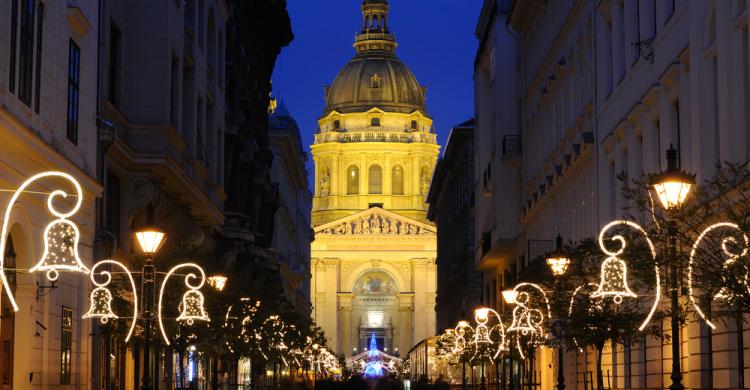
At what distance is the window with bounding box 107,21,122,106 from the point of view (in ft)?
134

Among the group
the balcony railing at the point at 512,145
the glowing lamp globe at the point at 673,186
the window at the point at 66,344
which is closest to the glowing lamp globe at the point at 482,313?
the balcony railing at the point at 512,145

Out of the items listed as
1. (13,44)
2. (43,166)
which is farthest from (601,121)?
(13,44)

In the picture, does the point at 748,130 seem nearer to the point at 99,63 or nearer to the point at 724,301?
the point at 724,301

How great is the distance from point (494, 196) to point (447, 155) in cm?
3871

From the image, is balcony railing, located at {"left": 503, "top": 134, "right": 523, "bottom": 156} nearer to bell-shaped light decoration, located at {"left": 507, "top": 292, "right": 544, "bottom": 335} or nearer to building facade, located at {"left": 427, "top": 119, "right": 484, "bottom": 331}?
building facade, located at {"left": 427, "top": 119, "right": 484, "bottom": 331}

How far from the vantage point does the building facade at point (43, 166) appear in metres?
25.2

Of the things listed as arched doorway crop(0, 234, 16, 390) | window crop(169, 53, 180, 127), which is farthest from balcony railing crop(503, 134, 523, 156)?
arched doorway crop(0, 234, 16, 390)

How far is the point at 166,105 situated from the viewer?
139 ft

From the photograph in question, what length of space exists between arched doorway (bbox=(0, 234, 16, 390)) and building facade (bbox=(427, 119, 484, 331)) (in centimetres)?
5077

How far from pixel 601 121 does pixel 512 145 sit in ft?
81.1

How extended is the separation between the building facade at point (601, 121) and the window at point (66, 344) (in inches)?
452

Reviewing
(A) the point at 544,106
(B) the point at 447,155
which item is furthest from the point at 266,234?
Result: (B) the point at 447,155

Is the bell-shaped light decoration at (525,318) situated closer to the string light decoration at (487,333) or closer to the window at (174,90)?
the string light decoration at (487,333)

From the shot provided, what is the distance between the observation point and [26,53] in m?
26.4
